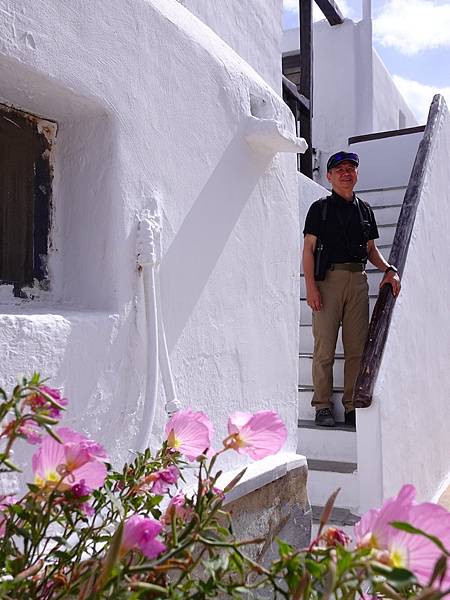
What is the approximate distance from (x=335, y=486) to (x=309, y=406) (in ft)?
2.40

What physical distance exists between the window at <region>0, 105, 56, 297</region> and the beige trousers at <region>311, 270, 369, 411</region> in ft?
8.14

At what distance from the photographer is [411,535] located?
0.66 meters

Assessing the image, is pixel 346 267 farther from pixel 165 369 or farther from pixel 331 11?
pixel 331 11

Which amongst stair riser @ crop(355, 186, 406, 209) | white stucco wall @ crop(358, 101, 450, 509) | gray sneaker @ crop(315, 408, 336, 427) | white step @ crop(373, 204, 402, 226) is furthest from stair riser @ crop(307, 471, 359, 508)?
stair riser @ crop(355, 186, 406, 209)

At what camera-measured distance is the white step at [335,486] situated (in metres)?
3.61

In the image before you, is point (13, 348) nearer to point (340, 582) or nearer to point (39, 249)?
point (39, 249)

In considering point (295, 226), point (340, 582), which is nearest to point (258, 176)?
point (295, 226)

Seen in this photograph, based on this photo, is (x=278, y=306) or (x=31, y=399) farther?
(x=278, y=306)

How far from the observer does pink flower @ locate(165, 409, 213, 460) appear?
1070 millimetres

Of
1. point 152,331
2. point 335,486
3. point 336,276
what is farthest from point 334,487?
point 152,331

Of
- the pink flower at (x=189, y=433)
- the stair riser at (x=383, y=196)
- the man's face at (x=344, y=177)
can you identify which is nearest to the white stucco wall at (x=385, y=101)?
the stair riser at (x=383, y=196)

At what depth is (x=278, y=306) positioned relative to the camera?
2975 mm

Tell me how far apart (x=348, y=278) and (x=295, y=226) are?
107cm

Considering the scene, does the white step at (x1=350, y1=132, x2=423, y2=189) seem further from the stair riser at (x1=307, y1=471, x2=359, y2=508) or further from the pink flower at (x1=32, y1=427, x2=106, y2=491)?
the pink flower at (x1=32, y1=427, x2=106, y2=491)
